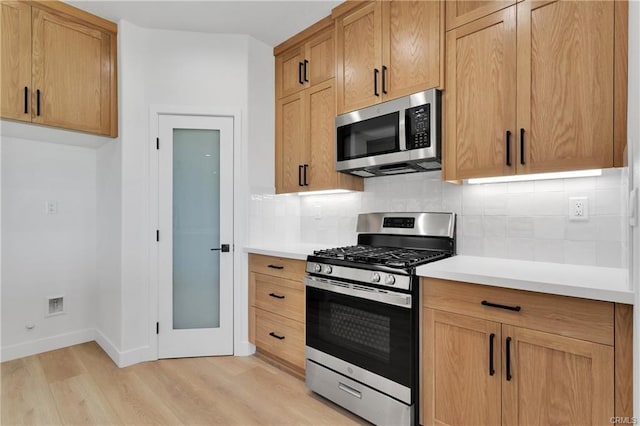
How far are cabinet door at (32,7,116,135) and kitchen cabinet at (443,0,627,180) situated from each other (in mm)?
2540

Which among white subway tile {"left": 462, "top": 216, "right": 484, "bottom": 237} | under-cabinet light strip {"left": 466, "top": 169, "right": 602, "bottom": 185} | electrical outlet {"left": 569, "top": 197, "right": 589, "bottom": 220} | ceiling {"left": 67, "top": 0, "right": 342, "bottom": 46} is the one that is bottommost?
white subway tile {"left": 462, "top": 216, "right": 484, "bottom": 237}

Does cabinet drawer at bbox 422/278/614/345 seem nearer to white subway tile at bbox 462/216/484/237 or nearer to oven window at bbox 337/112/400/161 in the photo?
white subway tile at bbox 462/216/484/237

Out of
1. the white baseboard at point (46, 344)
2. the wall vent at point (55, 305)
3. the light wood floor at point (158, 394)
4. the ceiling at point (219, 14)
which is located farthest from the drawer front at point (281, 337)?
the ceiling at point (219, 14)

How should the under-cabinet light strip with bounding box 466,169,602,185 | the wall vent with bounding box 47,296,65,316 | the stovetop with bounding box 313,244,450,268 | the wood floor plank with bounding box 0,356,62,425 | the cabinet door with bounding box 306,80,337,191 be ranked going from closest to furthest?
1. the under-cabinet light strip with bounding box 466,169,602,185
2. the stovetop with bounding box 313,244,450,268
3. the wood floor plank with bounding box 0,356,62,425
4. the cabinet door with bounding box 306,80,337,191
5. the wall vent with bounding box 47,296,65,316

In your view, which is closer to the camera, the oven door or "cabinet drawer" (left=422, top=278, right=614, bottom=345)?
"cabinet drawer" (left=422, top=278, right=614, bottom=345)

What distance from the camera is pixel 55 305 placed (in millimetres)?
2977

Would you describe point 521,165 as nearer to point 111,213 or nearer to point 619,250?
point 619,250

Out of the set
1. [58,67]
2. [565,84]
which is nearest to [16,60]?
[58,67]

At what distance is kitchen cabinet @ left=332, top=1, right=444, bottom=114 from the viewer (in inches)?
78.9

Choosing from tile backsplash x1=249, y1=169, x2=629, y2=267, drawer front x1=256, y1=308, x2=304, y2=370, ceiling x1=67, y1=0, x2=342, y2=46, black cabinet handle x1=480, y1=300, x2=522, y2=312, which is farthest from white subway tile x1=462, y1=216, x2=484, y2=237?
ceiling x1=67, y1=0, x2=342, y2=46

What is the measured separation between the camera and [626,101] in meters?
1.44

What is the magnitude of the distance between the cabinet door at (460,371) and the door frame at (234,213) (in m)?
1.62

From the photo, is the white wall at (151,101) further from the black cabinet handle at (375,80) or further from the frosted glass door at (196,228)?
the black cabinet handle at (375,80)

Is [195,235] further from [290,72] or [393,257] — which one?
[393,257]
